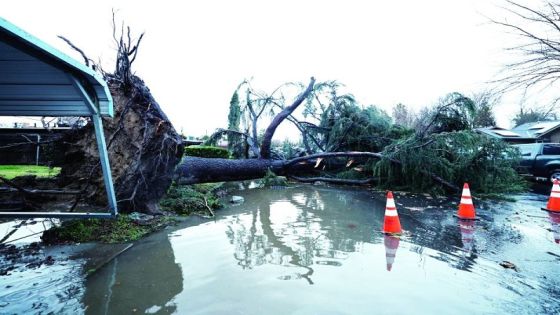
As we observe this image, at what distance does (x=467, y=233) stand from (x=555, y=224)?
209 cm

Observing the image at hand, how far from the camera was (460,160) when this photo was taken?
8.10 metres

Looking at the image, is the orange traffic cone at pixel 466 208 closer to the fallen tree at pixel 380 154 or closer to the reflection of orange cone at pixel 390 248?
the reflection of orange cone at pixel 390 248

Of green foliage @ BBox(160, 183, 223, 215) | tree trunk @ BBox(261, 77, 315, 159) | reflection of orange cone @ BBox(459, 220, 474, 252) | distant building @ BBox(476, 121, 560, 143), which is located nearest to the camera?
reflection of orange cone @ BBox(459, 220, 474, 252)

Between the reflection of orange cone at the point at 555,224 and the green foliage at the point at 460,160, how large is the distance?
1.94m

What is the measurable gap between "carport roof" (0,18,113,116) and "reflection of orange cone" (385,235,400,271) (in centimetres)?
333

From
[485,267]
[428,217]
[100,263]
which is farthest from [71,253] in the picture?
[428,217]

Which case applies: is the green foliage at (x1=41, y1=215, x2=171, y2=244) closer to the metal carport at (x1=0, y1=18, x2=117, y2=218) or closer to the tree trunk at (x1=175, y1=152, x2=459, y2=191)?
the metal carport at (x1=0, y1=18, x2=117, y2=218)

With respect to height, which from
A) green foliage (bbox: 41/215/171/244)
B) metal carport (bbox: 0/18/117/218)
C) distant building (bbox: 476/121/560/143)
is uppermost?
distant building (bbox: 476/121/560/143)

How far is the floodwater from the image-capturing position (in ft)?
7.82

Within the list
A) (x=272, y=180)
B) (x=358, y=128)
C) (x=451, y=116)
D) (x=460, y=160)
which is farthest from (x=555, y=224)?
(x=272, y=180)

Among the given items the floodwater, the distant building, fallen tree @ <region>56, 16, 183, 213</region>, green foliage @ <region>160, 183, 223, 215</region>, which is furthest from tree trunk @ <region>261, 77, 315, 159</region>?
the distant building

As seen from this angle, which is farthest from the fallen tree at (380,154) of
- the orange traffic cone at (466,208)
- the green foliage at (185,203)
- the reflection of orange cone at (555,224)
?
the orange traffic cone at (466,208)

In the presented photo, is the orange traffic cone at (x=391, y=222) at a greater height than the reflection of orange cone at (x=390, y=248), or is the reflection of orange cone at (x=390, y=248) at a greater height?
the orange traffic cone at (x=391, y=222)

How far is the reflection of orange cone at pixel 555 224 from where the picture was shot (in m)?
4.49
